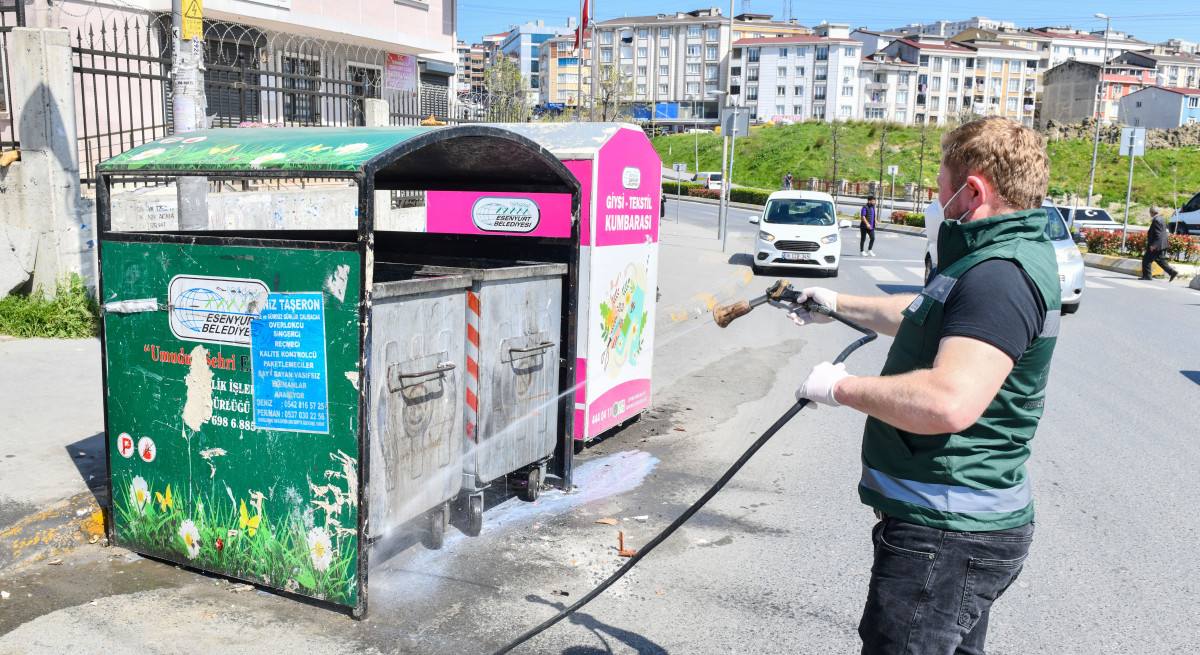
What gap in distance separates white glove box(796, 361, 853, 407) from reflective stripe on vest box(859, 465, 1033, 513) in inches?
10.7

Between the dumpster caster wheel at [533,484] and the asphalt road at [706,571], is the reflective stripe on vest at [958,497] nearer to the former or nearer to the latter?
the asphalt road at [706,571]

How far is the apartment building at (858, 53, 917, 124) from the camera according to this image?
4183 inches

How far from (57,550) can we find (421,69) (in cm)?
2040

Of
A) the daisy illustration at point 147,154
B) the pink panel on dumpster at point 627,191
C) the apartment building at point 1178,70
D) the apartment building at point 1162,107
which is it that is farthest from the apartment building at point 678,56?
the daisy illustration at point 147,154

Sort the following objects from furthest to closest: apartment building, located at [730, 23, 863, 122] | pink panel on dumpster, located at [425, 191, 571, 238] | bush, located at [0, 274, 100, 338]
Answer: apartment building, located at [730, 23, 863, 122]
bush, located at [0, 274, 100, 338]
pink panel on dumpster, located at [425, 191, 571, 238]

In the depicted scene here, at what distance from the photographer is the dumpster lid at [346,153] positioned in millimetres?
3686

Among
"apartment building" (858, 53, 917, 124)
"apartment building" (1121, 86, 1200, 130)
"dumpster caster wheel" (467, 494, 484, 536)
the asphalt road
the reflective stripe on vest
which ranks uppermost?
"apartment building" (858, 53, 917, 124)

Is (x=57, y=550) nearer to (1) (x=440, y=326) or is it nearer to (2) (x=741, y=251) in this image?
(1) (x=440, y=326)

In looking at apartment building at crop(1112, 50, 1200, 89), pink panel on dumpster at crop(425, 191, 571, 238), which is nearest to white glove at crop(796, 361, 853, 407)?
pink panel on dumpster at crop(425, 191, 571, 238)

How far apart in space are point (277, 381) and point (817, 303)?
2218mm

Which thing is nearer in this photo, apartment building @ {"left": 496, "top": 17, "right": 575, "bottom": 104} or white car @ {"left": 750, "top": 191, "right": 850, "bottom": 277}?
white car @ {"left": 750, "top": 191, "right": 850, "bottom": 277}

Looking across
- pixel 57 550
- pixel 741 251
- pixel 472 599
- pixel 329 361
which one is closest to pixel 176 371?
pixel 329 361

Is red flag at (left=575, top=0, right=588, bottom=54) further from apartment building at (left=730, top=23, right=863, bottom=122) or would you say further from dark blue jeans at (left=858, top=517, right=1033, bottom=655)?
apartment building at (left=730, top=23, right=863, bottom=122)

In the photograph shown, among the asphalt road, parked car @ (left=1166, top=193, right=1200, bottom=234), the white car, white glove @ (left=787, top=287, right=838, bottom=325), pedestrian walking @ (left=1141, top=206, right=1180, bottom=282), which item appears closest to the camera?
white glove @ (left=787, top=287, right=838, bottom=325)
